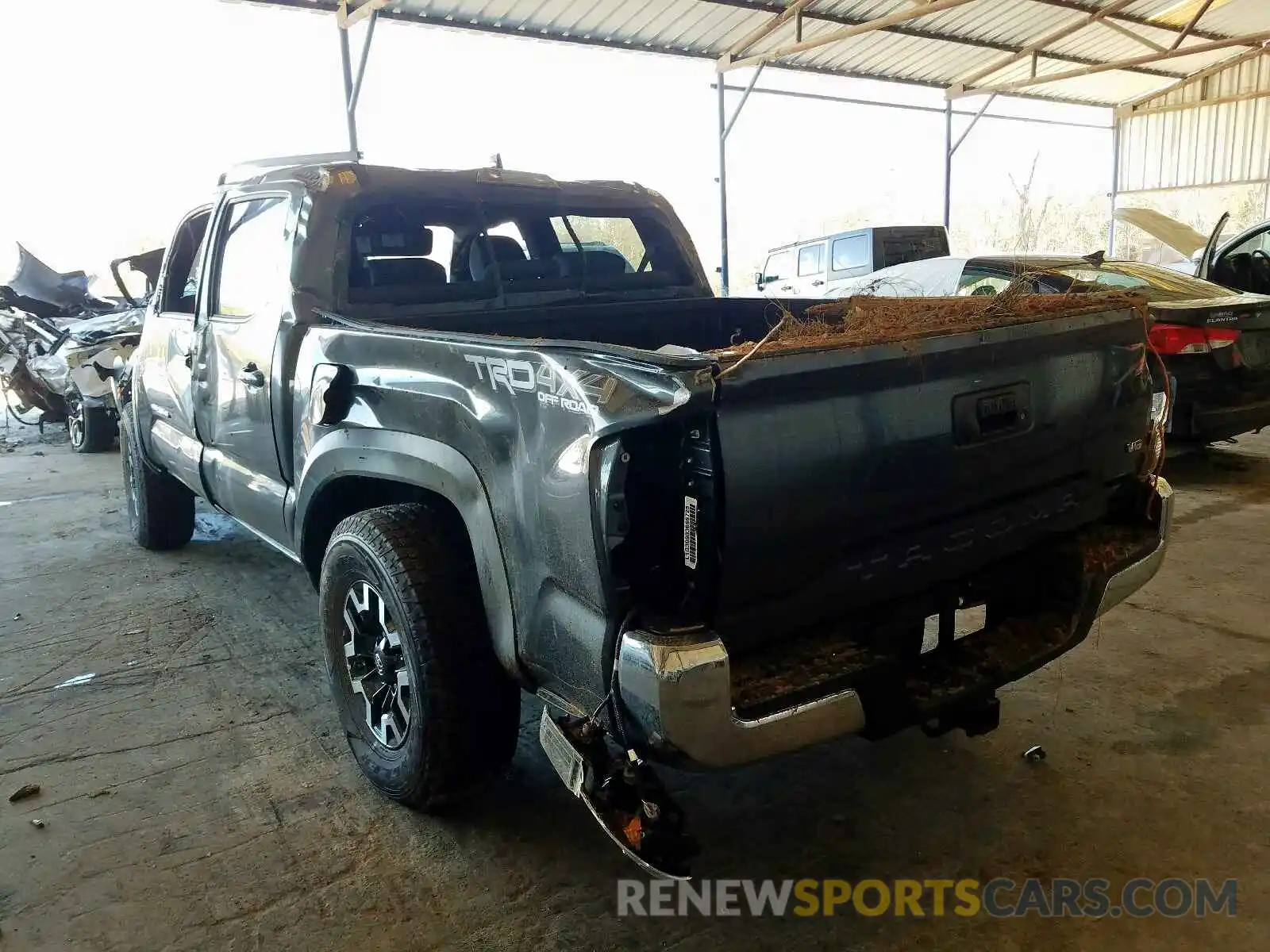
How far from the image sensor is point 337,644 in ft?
9.30

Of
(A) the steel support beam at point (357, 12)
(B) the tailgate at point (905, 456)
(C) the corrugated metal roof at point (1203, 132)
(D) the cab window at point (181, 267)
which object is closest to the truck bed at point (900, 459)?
(B) the tailgate at point (905, 456)

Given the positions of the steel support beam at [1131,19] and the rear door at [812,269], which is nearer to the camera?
the rear door at [812,269]

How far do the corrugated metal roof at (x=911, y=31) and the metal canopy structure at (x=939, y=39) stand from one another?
0.08ft

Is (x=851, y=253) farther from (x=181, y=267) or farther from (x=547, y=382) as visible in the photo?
(x=547, y=382)

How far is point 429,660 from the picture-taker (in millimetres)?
2359

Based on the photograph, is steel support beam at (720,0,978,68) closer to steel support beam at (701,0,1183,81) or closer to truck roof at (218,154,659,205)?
steel support beam at (701,0,1183,81)

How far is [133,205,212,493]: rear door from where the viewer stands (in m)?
4.06

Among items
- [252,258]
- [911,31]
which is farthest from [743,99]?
[252,258]

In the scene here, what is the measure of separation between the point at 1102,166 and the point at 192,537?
24.2m

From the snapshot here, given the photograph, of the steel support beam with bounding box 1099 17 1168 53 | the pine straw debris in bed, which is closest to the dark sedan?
the pine straw debris in bed

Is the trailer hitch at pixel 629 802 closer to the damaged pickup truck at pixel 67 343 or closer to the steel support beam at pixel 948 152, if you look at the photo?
the damaged pickup truck at pixel 67 343

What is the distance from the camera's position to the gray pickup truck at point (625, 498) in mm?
1793

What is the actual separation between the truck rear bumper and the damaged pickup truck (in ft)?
23.0

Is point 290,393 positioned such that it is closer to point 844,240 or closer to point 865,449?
point 865,449
